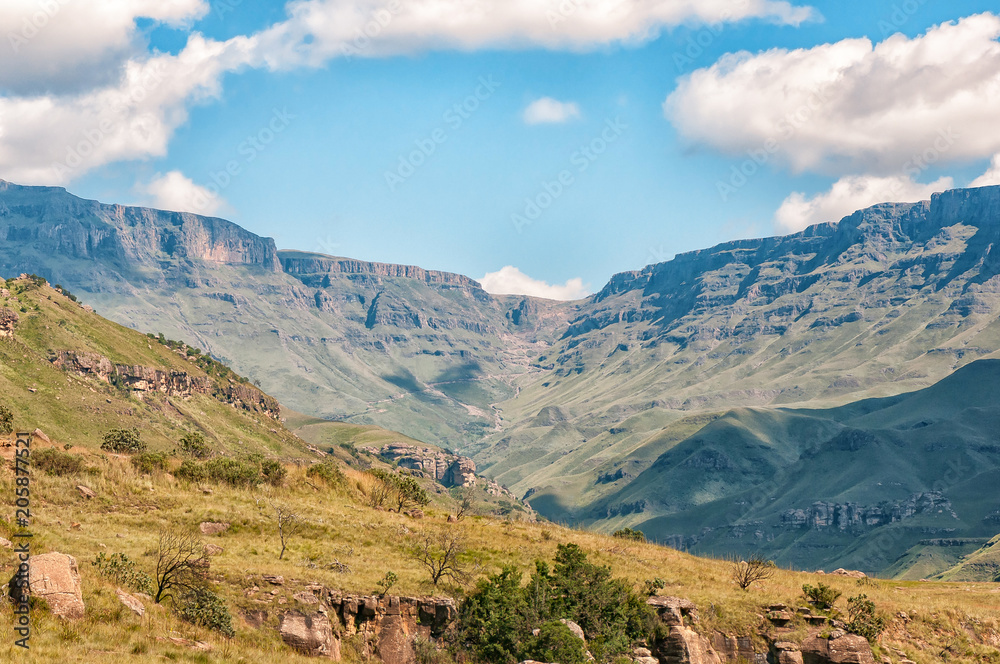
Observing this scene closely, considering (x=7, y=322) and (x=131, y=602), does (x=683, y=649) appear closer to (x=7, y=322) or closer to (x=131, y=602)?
(x=131, y=602)

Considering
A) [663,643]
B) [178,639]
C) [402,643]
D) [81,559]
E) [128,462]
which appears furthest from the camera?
[128,462]

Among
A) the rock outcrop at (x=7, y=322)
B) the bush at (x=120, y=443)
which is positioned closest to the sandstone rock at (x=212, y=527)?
the bush at (x=120, y=443)

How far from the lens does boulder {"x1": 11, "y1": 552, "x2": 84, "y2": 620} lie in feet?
80.2

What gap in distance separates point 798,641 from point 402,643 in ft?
58.7

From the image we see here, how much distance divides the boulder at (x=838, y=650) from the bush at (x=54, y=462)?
1362 inches

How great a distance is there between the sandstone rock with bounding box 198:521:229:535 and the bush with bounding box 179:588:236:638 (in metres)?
9.05

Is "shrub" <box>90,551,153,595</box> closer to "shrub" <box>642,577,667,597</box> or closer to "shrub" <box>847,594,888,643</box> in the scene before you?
"shrub" <box>642,577,667,597</box>

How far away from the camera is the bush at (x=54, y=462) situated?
3957 cm

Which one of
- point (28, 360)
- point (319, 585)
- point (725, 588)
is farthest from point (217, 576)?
point (28, 360)

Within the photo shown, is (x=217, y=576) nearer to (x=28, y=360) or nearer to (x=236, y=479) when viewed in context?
(x=236, y=479)

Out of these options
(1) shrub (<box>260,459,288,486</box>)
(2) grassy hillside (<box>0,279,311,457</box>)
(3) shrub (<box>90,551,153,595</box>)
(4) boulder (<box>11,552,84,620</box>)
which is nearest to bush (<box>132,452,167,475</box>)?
(1) shrub (<box>260,459,288,486</box>)

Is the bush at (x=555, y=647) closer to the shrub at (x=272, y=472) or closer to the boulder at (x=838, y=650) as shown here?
the boulder at (x=838, y=650)

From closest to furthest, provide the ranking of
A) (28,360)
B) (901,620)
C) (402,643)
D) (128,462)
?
(402,643), (901,620), (128,462), (28,360)

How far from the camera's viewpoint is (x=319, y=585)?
32.8 meters
